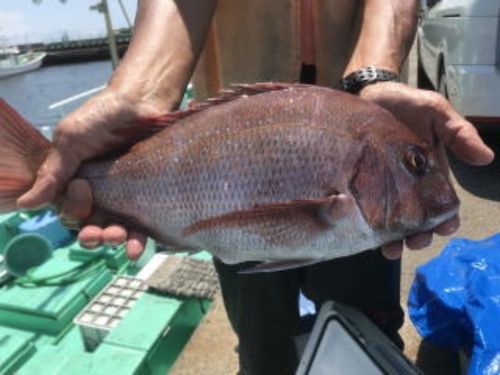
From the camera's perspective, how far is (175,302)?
3398 millimetres

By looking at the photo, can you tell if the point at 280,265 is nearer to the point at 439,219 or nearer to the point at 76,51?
the point at 439,219

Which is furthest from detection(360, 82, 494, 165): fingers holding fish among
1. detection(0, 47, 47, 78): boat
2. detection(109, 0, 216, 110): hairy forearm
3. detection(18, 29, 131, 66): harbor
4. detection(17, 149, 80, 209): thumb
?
detection(18, 29, 131, 66): harbor

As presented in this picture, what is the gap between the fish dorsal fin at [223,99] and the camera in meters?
1.62

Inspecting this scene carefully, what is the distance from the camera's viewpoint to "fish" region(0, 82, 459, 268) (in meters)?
1.51

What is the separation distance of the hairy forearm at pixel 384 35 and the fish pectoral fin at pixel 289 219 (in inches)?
24.1

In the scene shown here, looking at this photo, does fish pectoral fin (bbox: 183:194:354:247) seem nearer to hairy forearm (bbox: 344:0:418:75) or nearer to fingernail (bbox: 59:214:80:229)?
fingernail (bbox: 59:214:80:229)

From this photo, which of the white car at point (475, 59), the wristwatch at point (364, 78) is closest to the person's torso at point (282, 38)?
the wristwatch at point (364, 78)

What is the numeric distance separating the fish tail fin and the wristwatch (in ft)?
3.23

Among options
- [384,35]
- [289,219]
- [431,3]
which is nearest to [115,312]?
[289,219]

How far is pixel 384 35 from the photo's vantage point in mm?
1939

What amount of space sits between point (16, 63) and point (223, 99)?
43.8m

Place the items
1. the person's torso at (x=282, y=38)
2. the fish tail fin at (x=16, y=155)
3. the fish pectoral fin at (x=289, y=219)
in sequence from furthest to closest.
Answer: the person's torso at (x=282, y=38) → the fish tail fin at (x=16, y=155) → the fish pectoral fin at (x=289, y=219)

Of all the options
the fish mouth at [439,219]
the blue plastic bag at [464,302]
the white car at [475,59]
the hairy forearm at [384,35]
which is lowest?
the blue plastic bag at [464,302]

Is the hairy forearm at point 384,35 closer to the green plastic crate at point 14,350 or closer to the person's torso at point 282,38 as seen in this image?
the person's torso at point 282,38
